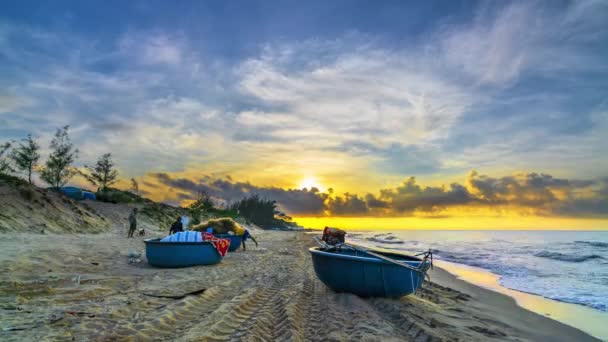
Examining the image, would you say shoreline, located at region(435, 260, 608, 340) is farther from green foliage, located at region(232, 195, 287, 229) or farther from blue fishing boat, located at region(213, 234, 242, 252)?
green foliage, located at region(232, 195, 287, 229)

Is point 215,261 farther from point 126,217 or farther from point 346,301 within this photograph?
point 126,217

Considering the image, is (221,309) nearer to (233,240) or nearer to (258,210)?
(233,240)

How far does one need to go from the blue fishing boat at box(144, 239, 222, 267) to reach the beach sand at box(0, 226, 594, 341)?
2.21ft

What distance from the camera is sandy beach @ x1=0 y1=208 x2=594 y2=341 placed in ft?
17.2

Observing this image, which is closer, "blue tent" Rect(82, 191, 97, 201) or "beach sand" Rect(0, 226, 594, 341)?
"beach sand" Rect(0, 226, 594, 341)

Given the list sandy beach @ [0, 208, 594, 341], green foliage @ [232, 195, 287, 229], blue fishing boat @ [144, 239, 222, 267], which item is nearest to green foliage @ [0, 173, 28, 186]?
sandy beach @ [0, 208, 594, 341]

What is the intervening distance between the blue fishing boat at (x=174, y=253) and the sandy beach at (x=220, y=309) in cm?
72

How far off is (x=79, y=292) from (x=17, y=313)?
1.73m

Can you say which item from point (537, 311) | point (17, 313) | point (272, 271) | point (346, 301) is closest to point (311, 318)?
point (346, 301)

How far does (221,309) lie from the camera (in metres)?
6.45

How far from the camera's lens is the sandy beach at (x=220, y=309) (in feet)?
17.2

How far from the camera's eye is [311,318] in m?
6.42

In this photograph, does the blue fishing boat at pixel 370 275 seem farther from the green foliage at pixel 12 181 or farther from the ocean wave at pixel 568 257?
the green foliage at pixel 12 181

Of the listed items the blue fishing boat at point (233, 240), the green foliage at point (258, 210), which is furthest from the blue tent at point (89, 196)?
the green foliage at point (258, 210)
